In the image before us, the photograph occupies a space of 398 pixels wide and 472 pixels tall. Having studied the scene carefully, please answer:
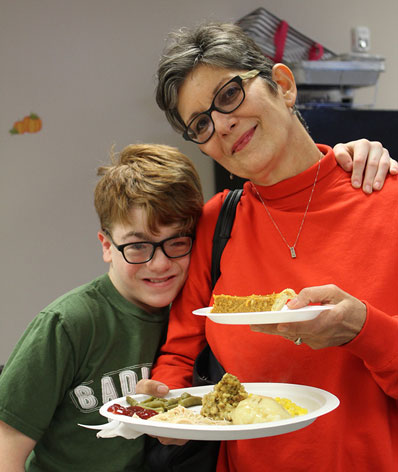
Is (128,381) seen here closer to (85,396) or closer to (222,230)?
(85,396)

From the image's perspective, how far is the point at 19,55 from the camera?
3.73m

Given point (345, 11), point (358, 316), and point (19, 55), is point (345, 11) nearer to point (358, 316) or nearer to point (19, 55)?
point (19, 55)

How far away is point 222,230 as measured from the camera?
5.16 feet

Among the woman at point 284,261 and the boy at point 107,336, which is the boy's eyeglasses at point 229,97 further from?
the boy at point 107,336

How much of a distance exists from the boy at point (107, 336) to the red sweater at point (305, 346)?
90 mm

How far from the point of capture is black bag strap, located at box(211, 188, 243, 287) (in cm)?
155

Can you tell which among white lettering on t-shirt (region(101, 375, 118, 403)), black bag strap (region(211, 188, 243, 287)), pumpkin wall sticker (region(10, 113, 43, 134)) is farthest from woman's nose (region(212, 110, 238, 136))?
pumpkin wall sticker (region(10, 113, 43, 134))

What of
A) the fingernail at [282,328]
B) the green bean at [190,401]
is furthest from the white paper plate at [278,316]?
the green bean at [190,401]

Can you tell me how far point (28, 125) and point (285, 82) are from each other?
8.72 ft

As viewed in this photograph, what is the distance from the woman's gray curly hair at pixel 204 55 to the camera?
1.45m

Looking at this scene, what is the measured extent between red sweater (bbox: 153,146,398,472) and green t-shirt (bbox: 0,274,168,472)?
131 mm

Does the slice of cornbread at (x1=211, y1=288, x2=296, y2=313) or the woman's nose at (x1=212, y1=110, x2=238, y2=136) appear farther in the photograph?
the woman's nose at (x1=212, y1=110, x2=238, y2=136)

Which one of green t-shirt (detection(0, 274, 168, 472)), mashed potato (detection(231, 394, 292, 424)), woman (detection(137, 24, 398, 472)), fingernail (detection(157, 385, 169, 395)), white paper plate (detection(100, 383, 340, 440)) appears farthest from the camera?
green t-shirt (detection(0, 274, 168, 472))

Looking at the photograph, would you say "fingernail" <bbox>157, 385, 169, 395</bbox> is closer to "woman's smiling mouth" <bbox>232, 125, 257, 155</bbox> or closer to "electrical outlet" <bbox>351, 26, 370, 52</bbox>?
"woman's smiling mouth" <bbox>232, 125, 257, 155</bbox>
